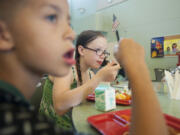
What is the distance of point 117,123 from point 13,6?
508 millimetres

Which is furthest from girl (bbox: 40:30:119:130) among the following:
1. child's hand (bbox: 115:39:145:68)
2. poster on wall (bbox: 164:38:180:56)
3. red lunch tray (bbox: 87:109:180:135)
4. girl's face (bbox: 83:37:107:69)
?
poster on wall (bbox: 164:38:180:56)

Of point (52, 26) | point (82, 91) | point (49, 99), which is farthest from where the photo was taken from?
point (49, 99)

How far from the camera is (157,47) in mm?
2520

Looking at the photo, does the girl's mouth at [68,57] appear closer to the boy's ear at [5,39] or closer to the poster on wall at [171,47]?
the boy's ear at [5,39]

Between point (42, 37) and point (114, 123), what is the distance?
421mm

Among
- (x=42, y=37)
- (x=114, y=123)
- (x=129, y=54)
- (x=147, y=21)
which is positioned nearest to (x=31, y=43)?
(x=42, y=37)

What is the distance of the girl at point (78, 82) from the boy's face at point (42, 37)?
0.46 metres

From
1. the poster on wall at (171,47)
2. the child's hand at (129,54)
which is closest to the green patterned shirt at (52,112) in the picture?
the child's hand at (129,54)

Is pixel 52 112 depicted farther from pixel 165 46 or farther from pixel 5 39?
pixel 165 46

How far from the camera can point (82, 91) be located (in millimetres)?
841

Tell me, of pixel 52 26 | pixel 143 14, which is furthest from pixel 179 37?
pixel 52 26

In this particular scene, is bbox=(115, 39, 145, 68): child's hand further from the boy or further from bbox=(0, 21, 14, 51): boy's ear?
bbox=(0, 21, 14, 51): boy's ear

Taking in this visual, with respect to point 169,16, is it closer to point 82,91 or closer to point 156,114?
point 82,91

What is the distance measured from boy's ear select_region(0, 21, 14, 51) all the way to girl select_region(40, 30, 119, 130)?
50cm
